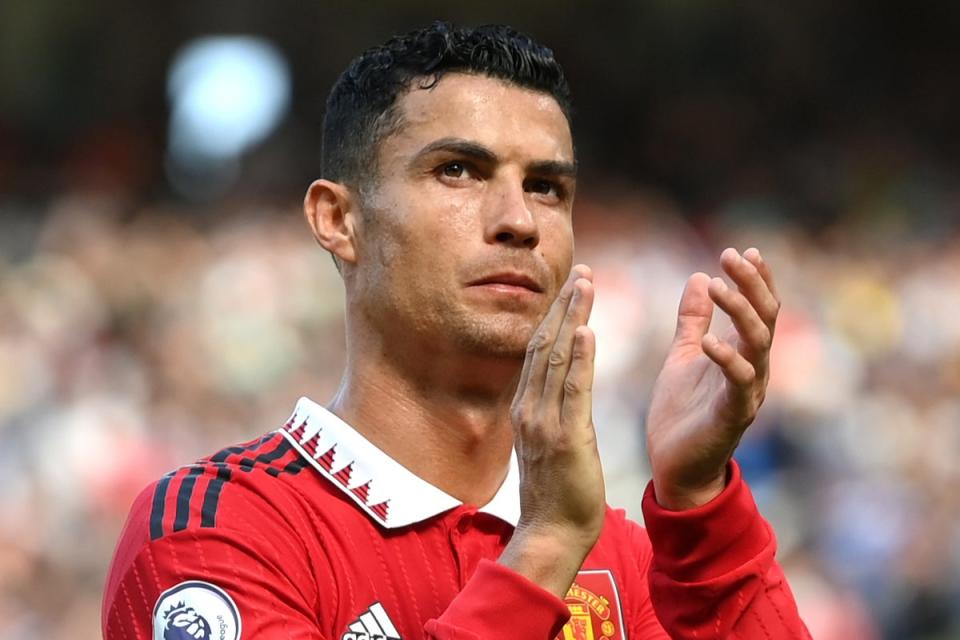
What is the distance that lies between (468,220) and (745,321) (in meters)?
0.64

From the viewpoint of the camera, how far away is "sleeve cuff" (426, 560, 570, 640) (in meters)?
2.50

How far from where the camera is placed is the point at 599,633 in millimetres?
3047

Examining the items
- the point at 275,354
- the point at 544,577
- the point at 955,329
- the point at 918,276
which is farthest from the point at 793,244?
the point at 544,577

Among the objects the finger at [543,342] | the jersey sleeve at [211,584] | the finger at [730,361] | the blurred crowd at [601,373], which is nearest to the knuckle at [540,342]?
the finger at [543,342]

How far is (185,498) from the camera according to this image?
9.48 feet

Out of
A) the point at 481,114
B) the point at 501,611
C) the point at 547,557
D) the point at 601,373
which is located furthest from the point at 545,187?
the point at 601,373

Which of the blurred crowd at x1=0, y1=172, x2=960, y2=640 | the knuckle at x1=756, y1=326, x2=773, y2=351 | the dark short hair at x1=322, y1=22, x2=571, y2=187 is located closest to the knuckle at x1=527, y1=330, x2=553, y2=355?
the knuckle at x1=756, y1=326, x2=773, y2=351

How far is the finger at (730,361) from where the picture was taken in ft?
8.73

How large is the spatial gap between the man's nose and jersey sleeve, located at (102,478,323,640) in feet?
2.21

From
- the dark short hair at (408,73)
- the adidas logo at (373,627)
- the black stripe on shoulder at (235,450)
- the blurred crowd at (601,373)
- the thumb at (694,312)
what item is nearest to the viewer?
the adidas logo at (373,627)

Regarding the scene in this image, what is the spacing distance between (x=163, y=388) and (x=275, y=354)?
0.82 metres

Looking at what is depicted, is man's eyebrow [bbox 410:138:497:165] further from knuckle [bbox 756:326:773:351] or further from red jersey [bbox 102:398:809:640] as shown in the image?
knuckle [bbox 756:326:773:351]

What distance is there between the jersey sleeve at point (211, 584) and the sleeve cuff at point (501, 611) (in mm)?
284

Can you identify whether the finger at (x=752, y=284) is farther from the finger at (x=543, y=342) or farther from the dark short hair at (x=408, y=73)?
the dark short hair at (x=408, y=73)
